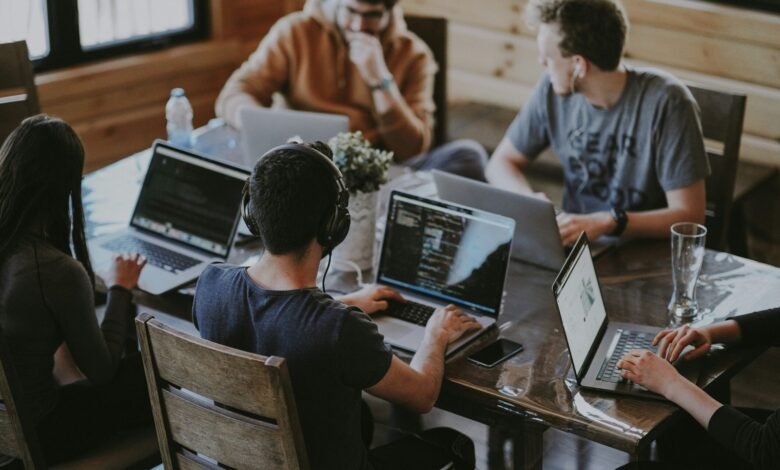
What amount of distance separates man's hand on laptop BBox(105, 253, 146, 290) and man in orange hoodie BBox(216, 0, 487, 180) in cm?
103

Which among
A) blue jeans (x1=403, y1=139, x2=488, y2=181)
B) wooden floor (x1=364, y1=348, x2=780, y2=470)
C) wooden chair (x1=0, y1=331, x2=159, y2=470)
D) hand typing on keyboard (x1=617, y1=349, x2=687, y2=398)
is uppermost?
hand typing on keyboard (x1=617, y1=349, x2=687, y2=398)

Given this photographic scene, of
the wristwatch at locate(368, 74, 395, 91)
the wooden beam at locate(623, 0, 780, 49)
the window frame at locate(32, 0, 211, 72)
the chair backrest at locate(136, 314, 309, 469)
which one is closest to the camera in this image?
the chair backrest at locate(136, 314, 309, 469)

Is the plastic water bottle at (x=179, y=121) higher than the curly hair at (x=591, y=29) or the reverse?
the reverse

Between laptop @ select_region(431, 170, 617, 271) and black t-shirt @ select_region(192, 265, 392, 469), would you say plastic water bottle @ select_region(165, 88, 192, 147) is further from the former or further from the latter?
black t-shirt @ select_region(192, 265, 392, 469)

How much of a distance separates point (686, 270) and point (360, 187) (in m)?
0.75

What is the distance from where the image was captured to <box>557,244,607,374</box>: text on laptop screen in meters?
1.96

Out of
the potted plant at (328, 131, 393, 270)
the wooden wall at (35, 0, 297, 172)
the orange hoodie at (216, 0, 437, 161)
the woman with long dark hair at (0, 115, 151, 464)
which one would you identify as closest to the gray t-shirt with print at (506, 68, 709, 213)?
the orange hoodie at (216, 0, 437, 161)

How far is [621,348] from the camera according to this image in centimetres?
212

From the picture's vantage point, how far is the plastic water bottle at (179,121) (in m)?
3.16

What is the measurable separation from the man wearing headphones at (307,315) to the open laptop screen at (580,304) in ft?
0.95

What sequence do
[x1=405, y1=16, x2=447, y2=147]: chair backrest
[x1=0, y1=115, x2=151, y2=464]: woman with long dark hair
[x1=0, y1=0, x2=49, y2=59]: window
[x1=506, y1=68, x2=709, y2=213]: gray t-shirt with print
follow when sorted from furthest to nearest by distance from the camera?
[x1=0, y1=0, x2=49, y2=59]: window
[x1=405, y1=16, x2=447, y2=147]: chair backrest
[x1=506, y1=68, x2=709, y2=213]: gray t-shirt with print
[x1=0, y1=115, x2=151, y2=464]: woman with long dark hair

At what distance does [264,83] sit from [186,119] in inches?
15.4

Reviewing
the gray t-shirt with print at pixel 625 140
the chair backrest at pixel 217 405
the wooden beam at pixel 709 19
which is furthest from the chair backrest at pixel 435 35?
the chair backrest at pixel 217 405

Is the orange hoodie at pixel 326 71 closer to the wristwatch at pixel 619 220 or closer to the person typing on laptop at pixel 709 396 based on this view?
the wristwatch at pixel 619 220
